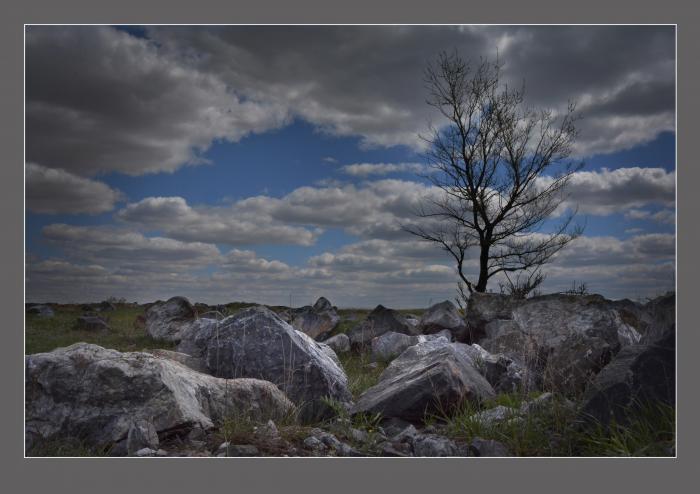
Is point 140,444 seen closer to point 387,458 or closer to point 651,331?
point 387,458

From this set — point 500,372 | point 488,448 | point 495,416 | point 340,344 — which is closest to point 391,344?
point 340,344

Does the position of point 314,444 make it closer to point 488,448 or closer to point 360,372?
point 488,448

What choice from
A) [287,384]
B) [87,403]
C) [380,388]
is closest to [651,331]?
[380,388]

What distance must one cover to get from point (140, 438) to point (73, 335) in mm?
12277

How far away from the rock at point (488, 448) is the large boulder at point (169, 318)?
38.0 ft

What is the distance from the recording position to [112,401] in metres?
A: 5.18

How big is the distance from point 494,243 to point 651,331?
391 inches

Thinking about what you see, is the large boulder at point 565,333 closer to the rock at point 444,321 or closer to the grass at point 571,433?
the rock at point 444,321

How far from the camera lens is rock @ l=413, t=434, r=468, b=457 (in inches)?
185

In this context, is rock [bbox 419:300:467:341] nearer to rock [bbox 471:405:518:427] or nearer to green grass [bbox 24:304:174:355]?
green grass [bbox 24:304:174:355]

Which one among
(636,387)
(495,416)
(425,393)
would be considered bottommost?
(495,416)

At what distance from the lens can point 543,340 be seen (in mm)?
9797

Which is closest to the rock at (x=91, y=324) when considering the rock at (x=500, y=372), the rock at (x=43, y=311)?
the rock at (x=43, y=311)

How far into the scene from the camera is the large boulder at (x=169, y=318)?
50.2 feet
